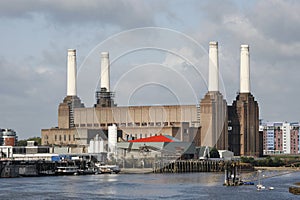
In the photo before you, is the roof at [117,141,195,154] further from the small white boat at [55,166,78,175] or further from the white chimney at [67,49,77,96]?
the small white boat at [55,166,78,175]

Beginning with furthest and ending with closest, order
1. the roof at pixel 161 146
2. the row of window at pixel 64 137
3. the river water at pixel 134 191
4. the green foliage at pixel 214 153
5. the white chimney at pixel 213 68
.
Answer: the row of window at pixel 64 137
the white chimney at pixel 213 68
the green foliage at pixel 214 153
the roof at pixel 161 146
the river water at pixel 134 191

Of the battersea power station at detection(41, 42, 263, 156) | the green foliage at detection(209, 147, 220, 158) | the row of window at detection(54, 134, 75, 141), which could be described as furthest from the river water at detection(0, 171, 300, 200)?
the row of window at detection(54, 134, 75, 141)

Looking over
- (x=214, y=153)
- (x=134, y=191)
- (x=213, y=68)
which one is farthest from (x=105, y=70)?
(x=134, y=191)

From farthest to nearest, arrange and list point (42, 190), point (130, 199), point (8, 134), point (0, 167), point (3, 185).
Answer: point (8, 134) → point (0, 167) → point (3, 185) → point (42, 190) → point (130, 199)

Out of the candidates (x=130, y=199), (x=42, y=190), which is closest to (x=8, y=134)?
(x=42, y=190)

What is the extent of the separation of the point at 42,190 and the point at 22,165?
32767 millimetres

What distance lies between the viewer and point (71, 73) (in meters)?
159

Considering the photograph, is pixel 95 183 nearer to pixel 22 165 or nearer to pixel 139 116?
pixel 22 165

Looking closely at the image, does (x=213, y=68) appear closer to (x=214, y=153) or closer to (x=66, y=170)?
(x=214, y=153)

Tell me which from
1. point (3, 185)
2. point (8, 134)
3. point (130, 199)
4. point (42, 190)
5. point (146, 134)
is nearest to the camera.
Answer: point (130, 199)

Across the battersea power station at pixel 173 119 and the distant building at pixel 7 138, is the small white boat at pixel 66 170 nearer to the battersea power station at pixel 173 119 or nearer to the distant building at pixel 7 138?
the distant building at pixel 7 138

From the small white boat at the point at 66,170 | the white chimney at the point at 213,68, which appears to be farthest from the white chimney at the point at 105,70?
the small white boat at the point at 66,170

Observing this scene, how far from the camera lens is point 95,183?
89.0 m

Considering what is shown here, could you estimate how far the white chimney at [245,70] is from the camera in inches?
6078
